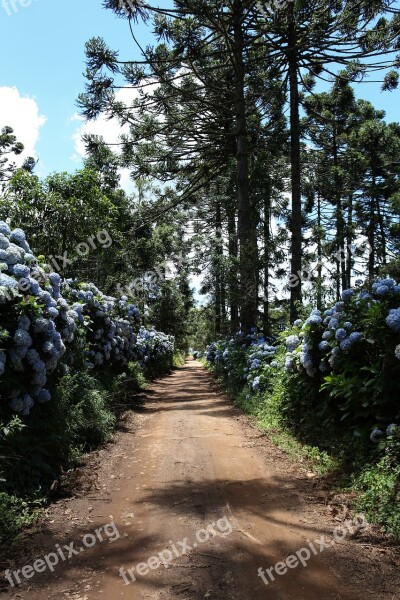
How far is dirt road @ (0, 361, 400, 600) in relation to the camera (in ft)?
9.77

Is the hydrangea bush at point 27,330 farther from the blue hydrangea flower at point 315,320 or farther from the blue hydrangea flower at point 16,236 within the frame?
the blue hydrangea flower at point 315,320

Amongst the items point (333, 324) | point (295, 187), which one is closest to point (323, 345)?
point (333, 324)

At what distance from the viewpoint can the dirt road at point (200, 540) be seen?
2.98m

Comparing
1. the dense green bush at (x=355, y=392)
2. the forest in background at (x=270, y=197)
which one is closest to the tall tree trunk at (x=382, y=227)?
the forest in background at (x=270, y=197)

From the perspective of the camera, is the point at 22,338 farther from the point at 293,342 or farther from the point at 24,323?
the point at 293,342

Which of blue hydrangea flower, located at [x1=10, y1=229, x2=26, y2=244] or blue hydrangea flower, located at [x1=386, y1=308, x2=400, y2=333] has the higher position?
blue hydrangea flower, located at [x1=10, y1=229, x2=26, y2=244]

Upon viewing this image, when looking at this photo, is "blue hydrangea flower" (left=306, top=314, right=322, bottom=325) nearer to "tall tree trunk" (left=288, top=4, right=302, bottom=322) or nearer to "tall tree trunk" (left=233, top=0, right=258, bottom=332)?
"tall tree trunk" (left=288, top=4, right=302, bottom=322)

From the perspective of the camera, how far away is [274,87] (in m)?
14.5

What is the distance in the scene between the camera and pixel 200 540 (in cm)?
361

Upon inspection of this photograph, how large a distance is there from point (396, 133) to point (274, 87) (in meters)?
10.6

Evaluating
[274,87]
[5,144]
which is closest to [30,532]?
[274,87]

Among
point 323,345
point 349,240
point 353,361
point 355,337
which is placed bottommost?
point 353,361

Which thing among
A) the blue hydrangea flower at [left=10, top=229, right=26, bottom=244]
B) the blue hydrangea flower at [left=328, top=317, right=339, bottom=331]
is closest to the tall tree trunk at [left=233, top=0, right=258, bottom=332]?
the blue hydrangea flower at [left=328, top=317, right=339, bottom=331]

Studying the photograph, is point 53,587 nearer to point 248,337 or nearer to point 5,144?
point 248,337
